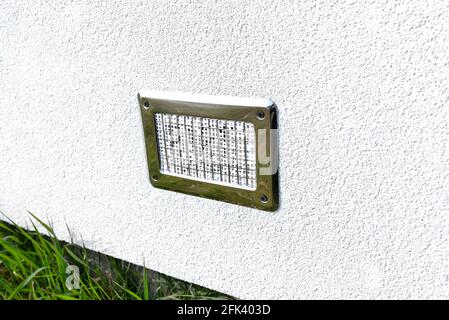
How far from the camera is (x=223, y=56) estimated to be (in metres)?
1.28

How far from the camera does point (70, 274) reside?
1812mm

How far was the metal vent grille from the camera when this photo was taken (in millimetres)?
1323

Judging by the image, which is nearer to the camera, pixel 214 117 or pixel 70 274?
pixel 214 117

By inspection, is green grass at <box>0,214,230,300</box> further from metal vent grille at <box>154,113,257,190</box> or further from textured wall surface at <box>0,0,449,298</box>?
metal vent grille at <box>154,113,257,190</box>

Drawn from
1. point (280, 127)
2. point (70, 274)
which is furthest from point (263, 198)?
point (70, 274)

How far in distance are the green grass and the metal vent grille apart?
A: 41cm

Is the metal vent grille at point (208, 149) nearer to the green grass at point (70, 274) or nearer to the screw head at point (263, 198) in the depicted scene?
the screw head at point (263, 198)

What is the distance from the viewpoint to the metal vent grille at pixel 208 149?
1323 mm

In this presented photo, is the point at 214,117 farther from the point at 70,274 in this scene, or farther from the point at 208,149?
the point at 70,274

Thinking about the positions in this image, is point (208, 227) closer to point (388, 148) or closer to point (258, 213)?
point (258, 213)

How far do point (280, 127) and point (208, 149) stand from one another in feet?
0.79

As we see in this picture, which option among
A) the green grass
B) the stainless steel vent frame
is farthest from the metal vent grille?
the green grass

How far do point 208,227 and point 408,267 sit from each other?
593mm

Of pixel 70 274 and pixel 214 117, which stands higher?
pixel 214 117
